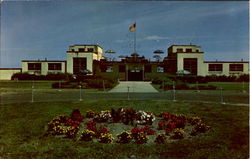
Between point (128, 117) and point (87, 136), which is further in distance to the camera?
point (128, 117)

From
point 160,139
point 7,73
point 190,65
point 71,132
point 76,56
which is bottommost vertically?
point 160,139

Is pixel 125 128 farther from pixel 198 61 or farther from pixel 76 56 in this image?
pixel 198 61

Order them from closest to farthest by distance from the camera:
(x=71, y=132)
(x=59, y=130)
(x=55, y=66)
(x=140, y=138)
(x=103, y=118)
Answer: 1. (x=140, y=138)
2. (x=71, y=132)
3. (x=59, y=130)
4. (x=103, y=118)
5. (x=55, y=66)

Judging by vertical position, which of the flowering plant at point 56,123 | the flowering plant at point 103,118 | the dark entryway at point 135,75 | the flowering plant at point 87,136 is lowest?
the flowering plant at point 87,136

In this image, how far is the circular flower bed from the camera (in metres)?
9.19

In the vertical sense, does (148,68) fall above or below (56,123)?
above

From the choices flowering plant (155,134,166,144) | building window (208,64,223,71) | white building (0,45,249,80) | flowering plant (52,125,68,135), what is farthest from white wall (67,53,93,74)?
flowering plant (155,134,166,144)

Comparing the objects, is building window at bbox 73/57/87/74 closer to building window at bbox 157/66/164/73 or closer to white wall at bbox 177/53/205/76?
building window at bbox 157/66/164/73

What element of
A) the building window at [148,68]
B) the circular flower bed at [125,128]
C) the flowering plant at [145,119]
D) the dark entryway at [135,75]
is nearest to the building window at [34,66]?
the dark entryway at [135,75]

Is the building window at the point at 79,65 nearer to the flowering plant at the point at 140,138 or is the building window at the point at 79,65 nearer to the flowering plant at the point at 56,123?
the flowering plant at the point at 56,123

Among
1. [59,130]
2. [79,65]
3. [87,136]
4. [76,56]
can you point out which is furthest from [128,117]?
[76,56]

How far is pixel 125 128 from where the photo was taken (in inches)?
425

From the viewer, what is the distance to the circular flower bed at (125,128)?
9.19m

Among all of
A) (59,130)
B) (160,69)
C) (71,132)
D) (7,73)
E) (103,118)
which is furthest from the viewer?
(7,73)
